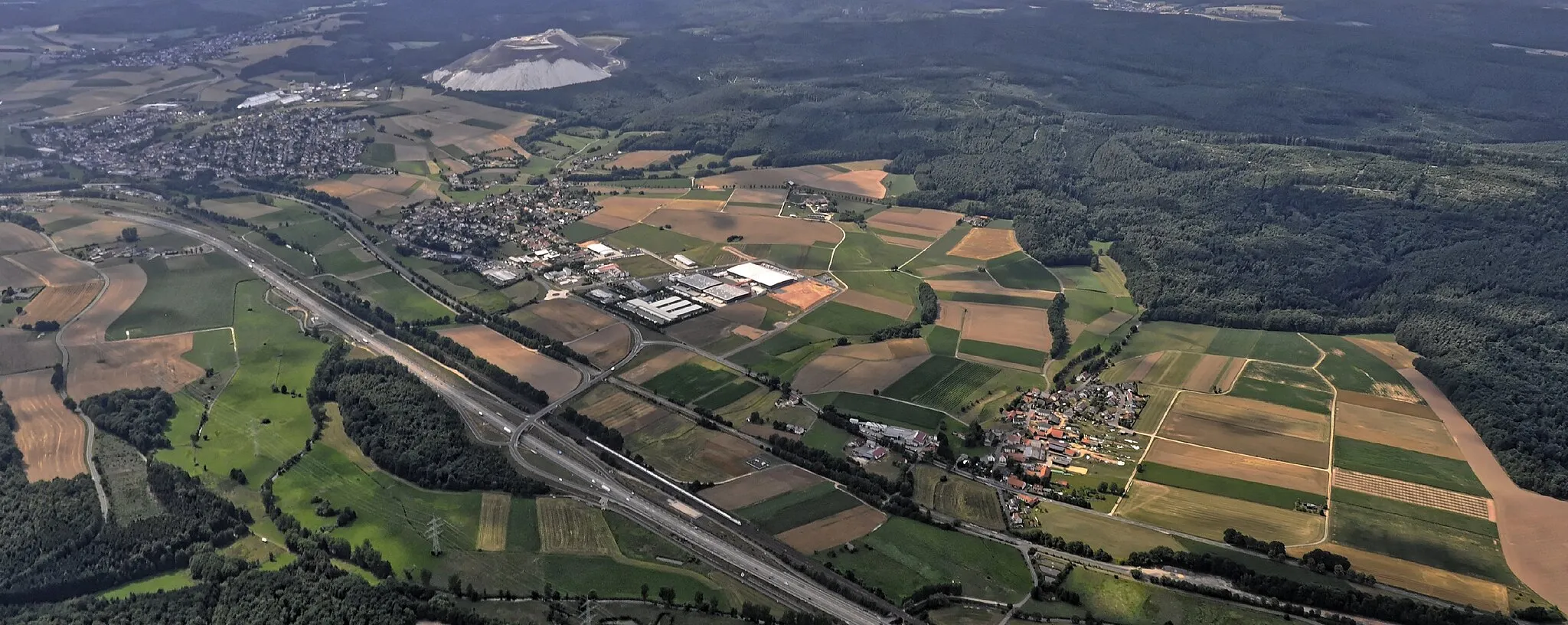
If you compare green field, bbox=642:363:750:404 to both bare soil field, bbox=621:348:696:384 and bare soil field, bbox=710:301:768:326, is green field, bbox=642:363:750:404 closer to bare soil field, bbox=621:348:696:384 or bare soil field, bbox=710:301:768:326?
bare soil field, bbox=621:348:696:384

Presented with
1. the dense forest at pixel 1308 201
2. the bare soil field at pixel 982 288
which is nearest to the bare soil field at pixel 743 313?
the bare soil field at pixel 982 288

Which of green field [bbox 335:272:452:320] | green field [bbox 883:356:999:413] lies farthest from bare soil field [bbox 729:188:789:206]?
green field [bbox 883:356:999:413]

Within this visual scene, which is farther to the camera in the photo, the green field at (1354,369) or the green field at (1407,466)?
the green field at (1354,369)

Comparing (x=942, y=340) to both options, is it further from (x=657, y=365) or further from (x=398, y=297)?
(x=398, y=297)

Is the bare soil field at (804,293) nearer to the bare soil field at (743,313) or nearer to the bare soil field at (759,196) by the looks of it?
the bare soil field at (743,313)

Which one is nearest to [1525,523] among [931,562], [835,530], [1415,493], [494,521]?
[1415,493]

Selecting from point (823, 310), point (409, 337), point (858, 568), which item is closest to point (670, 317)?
point (823, 310)
